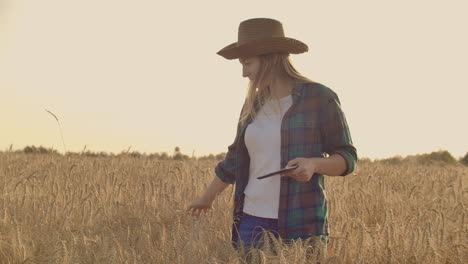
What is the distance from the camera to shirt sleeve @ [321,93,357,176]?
2.91 m

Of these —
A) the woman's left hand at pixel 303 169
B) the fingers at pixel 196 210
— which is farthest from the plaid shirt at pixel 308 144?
the fingers at pixel 196 210

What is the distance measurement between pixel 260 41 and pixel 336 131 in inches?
24.7

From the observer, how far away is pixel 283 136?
2971mm

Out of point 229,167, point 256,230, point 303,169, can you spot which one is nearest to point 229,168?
point 229,167

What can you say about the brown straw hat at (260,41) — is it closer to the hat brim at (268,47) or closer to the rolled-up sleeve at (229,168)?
the hat brim at (268,47)

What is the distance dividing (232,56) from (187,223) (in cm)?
157

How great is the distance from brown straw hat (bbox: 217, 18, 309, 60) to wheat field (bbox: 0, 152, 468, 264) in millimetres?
1019

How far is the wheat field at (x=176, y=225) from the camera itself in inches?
117

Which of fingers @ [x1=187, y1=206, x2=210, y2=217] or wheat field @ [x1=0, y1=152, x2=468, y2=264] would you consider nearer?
wheat field @ [x1=0, y1=152, x2=468, y2=264]

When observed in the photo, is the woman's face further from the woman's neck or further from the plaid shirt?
the plaid shirt

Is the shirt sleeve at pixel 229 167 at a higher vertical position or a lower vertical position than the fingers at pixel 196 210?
higher

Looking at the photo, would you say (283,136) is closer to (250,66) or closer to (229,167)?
(250,66)

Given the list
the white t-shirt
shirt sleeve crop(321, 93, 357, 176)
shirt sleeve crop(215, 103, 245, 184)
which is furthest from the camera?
shirt sleeve crop(215, 103, 245, 184)

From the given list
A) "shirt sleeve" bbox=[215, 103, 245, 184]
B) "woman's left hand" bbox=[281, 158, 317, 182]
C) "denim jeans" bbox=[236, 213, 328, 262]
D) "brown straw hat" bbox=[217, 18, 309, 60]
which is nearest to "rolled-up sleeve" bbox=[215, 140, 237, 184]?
"shirt sleeve" bbox=[215, 103, 245, 184]
